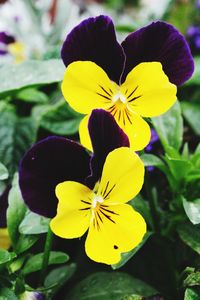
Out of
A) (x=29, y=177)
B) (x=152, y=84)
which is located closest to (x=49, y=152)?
(x=29, y=177)

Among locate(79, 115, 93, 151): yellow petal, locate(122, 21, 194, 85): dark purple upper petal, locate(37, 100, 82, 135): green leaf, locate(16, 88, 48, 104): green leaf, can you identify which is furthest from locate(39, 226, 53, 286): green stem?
locate(16, 88, 48, 104): green leaf

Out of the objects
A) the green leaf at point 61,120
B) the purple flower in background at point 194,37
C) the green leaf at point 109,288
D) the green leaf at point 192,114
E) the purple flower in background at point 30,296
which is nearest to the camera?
the purple flower in background at point 30,296

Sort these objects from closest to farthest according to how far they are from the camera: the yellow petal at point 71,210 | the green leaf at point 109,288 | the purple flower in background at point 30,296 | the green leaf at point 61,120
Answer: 1. the yellow petal at point 71,210
2. the purple flower in background at point 30,296
3. the green leaf at point 109,288
4. the green leaf at point 61,120

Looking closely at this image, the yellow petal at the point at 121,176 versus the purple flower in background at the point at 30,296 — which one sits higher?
the yellow petal at the point at 121,176

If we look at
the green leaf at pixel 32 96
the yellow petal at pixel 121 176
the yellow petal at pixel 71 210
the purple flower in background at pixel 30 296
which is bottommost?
the green leaf at pixel 32 96

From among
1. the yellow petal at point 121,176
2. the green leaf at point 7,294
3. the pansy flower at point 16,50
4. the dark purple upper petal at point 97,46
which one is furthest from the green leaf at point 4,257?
the pansy flower at point 16,50

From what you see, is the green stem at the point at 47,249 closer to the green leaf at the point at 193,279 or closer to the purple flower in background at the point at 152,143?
the green leaf at the point at 193,279

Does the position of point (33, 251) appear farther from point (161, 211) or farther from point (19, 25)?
point (19, 25)

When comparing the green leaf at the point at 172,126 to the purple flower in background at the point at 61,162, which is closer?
the purple flower in background at the point at 61,162
